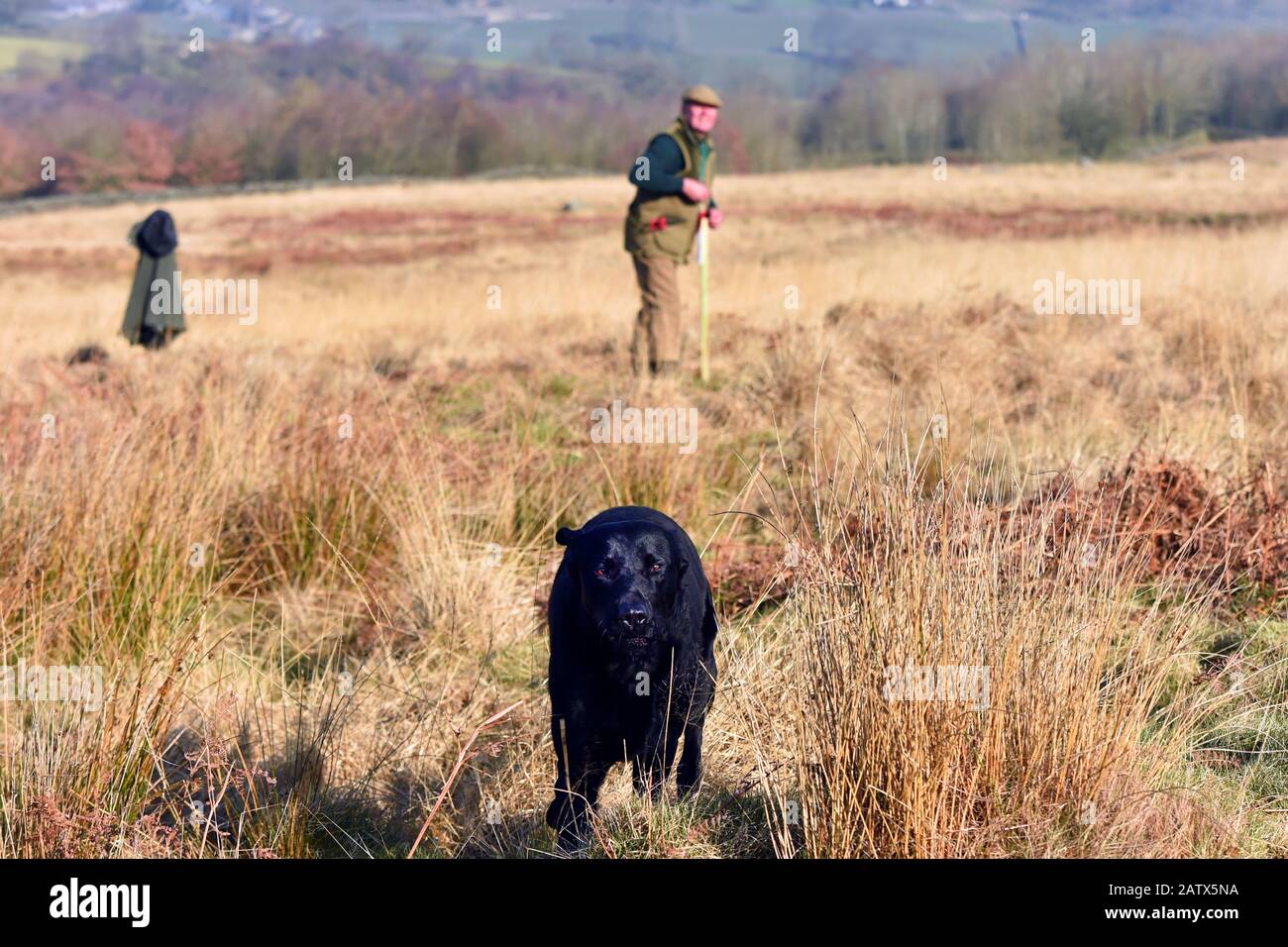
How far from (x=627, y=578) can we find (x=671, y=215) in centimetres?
701

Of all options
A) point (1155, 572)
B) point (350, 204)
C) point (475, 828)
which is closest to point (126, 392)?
point (475, 828)

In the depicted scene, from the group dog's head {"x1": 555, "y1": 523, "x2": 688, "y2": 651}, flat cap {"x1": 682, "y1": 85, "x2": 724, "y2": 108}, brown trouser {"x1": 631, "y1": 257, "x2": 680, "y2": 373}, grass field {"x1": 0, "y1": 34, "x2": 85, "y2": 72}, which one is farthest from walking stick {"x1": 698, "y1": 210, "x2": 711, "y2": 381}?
grass field {"x1": 0, "y1": 34, "x2": 85, "y2": 72}

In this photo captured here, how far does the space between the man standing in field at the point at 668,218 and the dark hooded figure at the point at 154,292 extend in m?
3.97

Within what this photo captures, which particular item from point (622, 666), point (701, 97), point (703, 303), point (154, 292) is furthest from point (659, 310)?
point (622, 666)

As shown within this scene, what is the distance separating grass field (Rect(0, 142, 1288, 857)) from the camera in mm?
2945

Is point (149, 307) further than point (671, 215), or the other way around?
point (149, 307)

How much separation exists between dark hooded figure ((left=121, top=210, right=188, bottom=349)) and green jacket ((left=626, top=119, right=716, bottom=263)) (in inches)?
156

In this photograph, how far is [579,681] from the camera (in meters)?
3.13

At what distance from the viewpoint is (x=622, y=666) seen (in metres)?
3.08

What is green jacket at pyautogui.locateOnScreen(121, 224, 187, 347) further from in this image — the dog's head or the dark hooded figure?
the dog's head

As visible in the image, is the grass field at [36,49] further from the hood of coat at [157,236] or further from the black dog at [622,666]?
the black dog at [622,666]

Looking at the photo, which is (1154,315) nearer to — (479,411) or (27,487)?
(479,411)

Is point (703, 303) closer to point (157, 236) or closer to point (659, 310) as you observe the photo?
point (659, 310)
